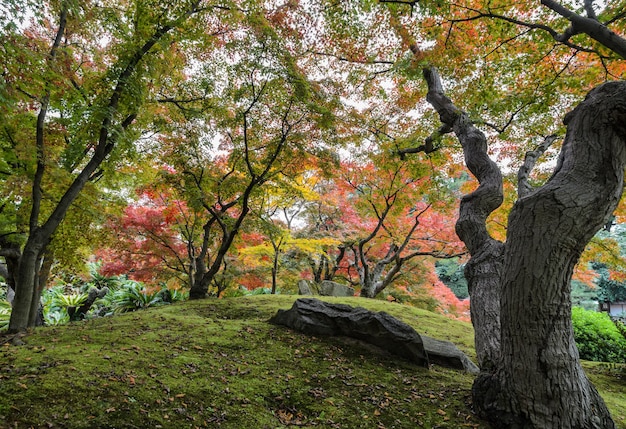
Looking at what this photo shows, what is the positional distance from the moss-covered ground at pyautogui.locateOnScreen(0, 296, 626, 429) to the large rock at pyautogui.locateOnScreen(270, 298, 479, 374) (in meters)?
0.16

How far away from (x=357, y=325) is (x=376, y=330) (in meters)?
0.28

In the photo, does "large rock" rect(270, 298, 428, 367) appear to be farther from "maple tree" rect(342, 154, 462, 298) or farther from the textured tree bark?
"maple tree" rect(342, 154, 462, 298)

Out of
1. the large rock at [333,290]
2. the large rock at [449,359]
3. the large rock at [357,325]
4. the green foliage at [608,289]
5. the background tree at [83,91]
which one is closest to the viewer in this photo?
the background tree at [83,91]

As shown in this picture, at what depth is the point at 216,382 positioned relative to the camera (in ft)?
10.4

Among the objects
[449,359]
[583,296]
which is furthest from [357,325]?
[583,296]

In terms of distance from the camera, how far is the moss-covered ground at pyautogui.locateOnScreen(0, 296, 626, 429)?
2.47 meters

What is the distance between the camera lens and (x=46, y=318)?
8.46 meters

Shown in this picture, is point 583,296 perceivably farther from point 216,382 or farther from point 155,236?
point 216,382

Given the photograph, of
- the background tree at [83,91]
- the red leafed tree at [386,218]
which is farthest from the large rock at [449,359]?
the red leafed tree at [386,218]

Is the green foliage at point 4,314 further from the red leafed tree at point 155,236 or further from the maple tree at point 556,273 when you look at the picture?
the maple tree at point 556,273

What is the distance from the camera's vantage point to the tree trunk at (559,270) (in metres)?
2.57

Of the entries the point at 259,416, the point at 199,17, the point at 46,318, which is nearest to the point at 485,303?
the point at 259,416

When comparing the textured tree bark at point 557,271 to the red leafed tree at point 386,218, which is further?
the red leafed tree at point 386,218

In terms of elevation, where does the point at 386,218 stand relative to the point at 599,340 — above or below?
above
